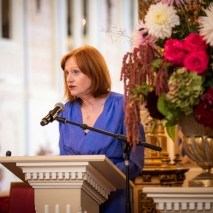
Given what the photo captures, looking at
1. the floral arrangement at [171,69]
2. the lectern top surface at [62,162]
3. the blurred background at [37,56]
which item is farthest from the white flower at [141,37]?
the blurred background at [37,56]

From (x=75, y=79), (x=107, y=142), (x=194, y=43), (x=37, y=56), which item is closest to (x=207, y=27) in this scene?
(x=194, y=43)

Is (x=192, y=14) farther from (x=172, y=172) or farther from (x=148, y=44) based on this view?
(x=172, y=172)

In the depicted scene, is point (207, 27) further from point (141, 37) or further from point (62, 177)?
point (62, 177)

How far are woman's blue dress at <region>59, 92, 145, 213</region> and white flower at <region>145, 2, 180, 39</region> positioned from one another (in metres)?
0.83

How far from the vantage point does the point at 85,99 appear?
3398mm

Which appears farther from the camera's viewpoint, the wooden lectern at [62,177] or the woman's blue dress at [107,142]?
the woman's blue dress at [107,142]

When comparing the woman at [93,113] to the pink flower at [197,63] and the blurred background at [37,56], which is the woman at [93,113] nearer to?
the pink flower at [197,63]

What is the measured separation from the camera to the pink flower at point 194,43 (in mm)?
2363

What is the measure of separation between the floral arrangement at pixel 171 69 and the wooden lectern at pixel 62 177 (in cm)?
30

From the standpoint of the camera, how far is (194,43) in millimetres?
2373

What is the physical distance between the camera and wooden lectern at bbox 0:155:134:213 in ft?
8.68

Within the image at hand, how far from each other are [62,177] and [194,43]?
796 mm

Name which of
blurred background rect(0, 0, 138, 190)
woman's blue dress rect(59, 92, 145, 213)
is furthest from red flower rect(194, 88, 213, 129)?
blurred background rect(0, 0, 138, 190)

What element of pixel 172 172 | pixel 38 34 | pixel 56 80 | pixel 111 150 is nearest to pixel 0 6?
pixel 38 34
